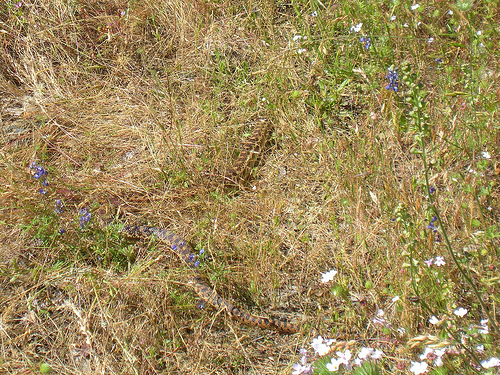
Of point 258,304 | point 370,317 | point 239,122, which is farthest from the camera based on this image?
point 239,122

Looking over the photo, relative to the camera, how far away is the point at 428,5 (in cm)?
440

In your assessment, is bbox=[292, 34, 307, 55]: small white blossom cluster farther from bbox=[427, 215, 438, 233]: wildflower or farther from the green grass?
bbox=[427, 215, 438, 233]: wildflower

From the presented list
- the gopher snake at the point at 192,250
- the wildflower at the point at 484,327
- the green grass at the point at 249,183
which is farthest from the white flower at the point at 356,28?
the wildflower at the point at 484,327

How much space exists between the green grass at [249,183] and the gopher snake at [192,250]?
7 centimetres

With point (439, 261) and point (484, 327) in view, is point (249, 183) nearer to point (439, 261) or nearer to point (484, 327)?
point (439, 261)

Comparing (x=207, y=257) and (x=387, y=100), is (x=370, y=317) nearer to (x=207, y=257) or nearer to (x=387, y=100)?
(x=207, y=257)

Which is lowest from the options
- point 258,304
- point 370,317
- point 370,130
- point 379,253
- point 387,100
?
point 258,304

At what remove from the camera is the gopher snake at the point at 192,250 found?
10.9 feet

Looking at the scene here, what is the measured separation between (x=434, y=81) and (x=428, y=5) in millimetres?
793

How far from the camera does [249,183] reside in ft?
14.3

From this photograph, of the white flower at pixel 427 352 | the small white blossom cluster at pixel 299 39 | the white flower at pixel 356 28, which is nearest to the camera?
the white flower at pixel 427 352

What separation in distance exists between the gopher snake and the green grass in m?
0.07

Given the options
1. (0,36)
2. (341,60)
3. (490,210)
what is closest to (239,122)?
(341,60)

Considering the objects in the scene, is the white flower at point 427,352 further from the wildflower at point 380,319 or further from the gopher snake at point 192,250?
the gopher snake at point 192,250
